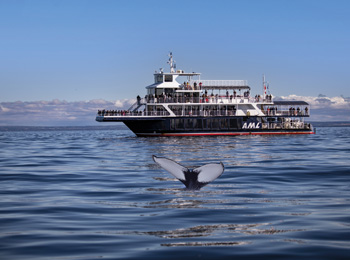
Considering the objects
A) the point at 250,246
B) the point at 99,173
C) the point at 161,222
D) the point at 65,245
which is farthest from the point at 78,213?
the point at 99,173

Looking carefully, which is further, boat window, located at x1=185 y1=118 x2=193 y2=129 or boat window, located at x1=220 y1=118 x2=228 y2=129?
boat window, located at x1=220 y1=118 x2=228 y2=129

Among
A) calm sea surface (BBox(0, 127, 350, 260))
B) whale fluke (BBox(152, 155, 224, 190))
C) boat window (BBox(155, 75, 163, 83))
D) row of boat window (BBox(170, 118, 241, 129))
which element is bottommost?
calm sea surface (BBox(0, 127, 350, 260))

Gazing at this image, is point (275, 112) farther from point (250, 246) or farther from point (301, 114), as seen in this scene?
point (250, 246)

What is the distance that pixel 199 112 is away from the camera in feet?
242

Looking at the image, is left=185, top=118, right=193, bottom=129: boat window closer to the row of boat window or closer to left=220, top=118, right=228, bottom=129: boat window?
the row of boat window

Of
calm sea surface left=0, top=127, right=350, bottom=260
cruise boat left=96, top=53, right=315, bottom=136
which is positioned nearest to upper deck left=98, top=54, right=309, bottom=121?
cruise boat left=96, top=53, right=315, bottom=136

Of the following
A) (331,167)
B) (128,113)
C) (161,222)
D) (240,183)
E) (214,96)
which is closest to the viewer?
(161,222)

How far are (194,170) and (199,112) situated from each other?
2431 inches

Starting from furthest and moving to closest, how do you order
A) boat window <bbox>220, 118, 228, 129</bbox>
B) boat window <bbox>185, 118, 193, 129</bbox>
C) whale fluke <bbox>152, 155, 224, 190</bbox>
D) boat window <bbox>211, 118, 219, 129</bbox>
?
boat window <bbox>220, 118, 228, 129</bbox>
boat window <bbox>211, 118, 219, 129</bbox>
boat window <bbox>185, 118, 193, 129</bbox>
whale fluke <bbox>152, 155, 224, 190</bbox>

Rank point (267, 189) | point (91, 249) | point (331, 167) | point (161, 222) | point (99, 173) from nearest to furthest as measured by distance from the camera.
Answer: point (91, 249)
point (161, 222)
point (267, 189)
point (99, 173)
point (331, 167)

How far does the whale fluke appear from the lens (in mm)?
11516

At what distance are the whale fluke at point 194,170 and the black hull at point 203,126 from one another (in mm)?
56831

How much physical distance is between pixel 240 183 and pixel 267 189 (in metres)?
1.93

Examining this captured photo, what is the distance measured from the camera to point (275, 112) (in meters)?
76.6
